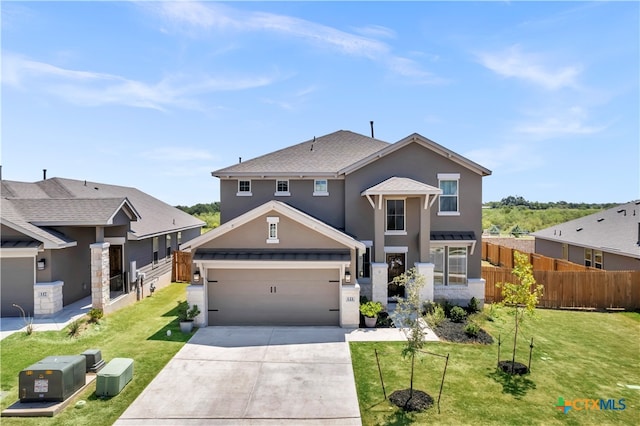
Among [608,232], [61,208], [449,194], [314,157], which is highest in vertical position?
[314,157]

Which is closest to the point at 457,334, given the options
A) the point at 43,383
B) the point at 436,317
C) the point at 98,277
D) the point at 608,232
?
the point at 436,317

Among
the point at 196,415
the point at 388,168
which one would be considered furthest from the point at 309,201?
the point at 196,415

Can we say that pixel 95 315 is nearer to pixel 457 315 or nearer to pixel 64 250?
pixel 64 250

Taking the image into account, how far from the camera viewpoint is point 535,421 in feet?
24.7

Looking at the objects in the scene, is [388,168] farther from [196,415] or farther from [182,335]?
[196,415]

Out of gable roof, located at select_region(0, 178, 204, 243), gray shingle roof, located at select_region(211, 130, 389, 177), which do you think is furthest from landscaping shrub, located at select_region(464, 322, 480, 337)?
gable roof, located at select_region(0, 178, 204, 243)

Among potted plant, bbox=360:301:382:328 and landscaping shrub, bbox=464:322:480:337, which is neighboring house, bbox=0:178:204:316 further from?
landscaping shrub, bbox=464:322:480:337

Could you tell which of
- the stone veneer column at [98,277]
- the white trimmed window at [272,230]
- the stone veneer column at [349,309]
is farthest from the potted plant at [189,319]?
the stone veneer column at [349,309]

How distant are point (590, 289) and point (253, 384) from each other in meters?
16.6

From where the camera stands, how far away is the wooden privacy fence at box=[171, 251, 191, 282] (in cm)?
2205

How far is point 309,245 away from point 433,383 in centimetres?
659
